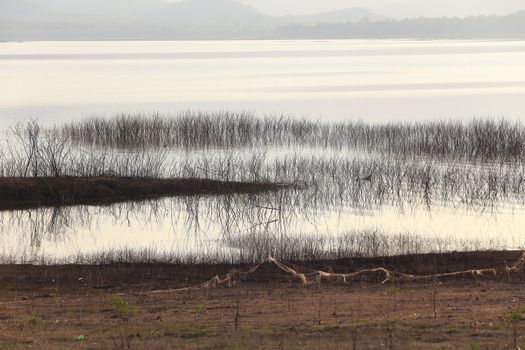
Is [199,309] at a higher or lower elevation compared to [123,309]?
lower

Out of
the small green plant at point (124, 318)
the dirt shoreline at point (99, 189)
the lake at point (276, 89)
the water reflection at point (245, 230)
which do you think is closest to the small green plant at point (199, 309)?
the small green plant at point (124, 318)

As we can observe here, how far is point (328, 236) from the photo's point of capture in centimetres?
2130

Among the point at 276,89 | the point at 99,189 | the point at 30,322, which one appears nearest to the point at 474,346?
the point at 30,322

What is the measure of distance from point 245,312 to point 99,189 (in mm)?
13915

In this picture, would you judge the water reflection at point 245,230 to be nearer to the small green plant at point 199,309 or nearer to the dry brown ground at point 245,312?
the dry brown ground at point 245,312

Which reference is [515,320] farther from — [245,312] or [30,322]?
[30,322]

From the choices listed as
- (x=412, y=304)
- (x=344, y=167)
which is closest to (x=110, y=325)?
(x=412, y=304)

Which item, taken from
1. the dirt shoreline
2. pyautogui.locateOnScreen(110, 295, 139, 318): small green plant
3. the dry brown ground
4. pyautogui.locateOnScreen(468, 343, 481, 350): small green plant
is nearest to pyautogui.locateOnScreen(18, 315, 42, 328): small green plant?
the dry brown ground

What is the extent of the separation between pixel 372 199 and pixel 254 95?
43.3 m

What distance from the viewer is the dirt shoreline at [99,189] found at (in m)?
24.4

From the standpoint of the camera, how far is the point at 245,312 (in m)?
11.9

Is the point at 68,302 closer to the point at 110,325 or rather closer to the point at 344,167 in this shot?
the point at 110,325

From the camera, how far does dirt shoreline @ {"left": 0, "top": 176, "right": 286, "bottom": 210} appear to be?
80.0ft

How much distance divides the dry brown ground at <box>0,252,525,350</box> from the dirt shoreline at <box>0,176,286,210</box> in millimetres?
7976
